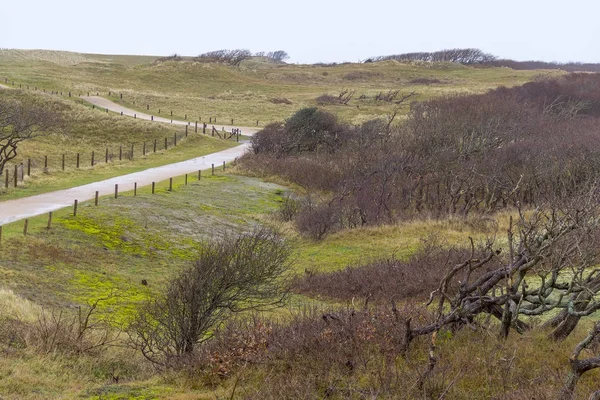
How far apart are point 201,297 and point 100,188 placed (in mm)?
19556

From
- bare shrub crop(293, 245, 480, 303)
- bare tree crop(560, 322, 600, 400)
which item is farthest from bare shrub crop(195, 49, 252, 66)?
bare tree crop(560, 322, 600, 400)

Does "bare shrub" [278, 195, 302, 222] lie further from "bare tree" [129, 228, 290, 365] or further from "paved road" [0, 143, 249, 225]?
"bare tree" [129, 228, 290, 365]

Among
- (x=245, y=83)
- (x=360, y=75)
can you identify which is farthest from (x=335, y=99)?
(x=360, y=75)

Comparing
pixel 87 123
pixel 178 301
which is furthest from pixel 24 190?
pixel 87 123

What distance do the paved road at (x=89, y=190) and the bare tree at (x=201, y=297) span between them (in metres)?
10.8

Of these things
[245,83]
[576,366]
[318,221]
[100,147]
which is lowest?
[318,221]

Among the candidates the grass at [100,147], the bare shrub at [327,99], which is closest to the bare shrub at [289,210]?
the grass at [100,147]

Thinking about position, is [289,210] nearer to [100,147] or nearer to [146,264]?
[146,264]

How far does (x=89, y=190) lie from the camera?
30.2 meters

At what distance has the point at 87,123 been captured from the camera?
5838 centimetres

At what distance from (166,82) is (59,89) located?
24.0 meters

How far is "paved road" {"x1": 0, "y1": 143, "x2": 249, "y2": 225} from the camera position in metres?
24.4

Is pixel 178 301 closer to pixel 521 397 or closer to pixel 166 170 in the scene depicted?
pixel 521 397

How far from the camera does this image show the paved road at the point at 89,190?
80.2 feet
